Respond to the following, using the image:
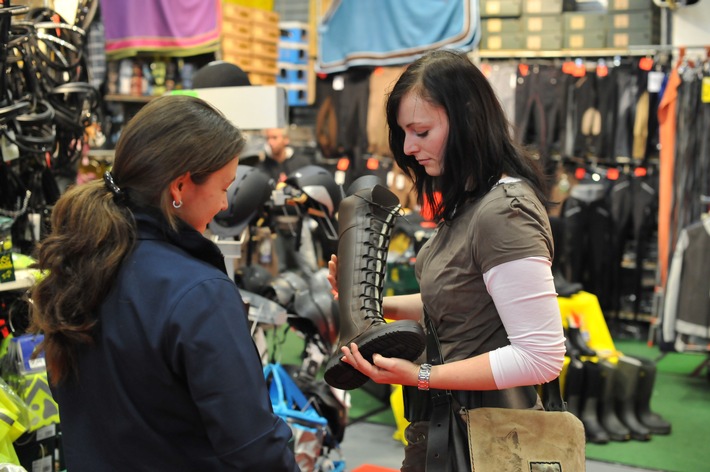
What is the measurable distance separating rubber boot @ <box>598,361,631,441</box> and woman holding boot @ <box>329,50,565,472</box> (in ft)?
10.1

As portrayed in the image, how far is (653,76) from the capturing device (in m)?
6.97

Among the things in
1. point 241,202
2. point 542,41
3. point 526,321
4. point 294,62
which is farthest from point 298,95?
point 526,321

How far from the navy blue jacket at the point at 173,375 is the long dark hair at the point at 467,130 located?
1.84ft

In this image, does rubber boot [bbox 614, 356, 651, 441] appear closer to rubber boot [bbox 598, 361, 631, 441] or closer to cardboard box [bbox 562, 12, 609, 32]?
rubber boot [bbox 598, 361, 631, 441]

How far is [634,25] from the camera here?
7.45m

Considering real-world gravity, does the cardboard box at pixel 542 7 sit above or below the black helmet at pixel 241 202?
above

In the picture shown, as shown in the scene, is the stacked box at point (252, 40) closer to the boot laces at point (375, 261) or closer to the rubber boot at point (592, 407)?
the rubber boot at point (592, 407)

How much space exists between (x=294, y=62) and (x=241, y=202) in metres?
6.10

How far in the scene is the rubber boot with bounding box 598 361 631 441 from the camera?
462cm

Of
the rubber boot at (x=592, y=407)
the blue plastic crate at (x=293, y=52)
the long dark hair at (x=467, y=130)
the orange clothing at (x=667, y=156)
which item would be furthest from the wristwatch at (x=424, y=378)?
the blue plastic crate at (x=293, y=52)

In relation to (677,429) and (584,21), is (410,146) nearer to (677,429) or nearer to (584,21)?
(677,429)

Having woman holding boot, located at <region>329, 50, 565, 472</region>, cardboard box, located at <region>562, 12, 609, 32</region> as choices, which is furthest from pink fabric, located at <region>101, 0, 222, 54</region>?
woman holding boot, located at <region>329, 50, 565, 472</region>

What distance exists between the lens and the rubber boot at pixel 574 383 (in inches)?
180

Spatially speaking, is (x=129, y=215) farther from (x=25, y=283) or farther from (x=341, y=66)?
(x=341, y=66)
